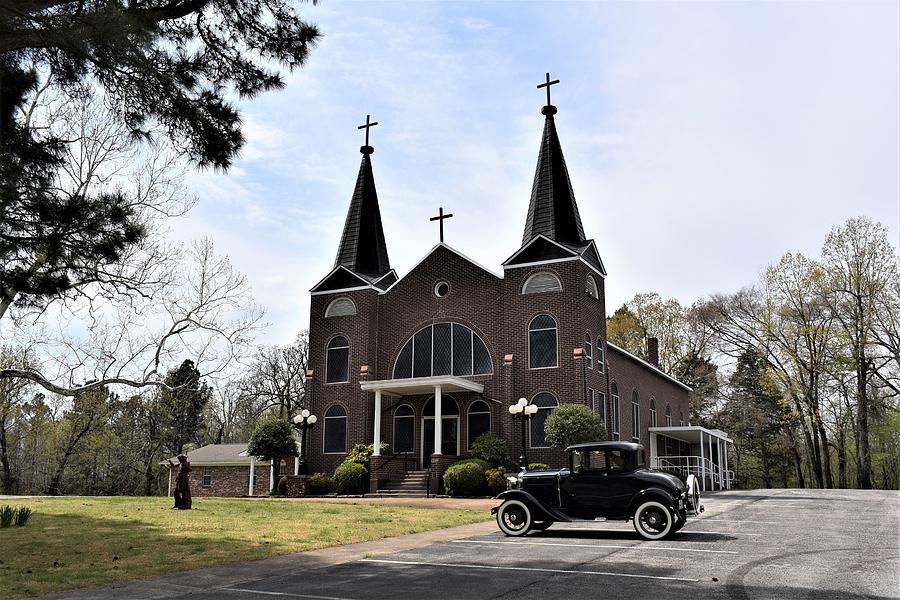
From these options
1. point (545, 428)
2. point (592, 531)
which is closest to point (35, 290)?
point (592, 531)

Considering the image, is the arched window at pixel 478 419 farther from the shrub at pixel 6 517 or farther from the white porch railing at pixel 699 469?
the shrub at pixel 6 517

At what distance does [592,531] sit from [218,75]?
9252mm

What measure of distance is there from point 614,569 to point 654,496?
10.7 ft

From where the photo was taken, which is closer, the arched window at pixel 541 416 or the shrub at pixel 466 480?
the shrub at pixel 466 480

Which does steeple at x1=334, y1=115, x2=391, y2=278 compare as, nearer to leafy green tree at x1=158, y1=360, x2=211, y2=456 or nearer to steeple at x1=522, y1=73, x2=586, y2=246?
steeple at x1=522, y1=73, x2=586, y2=246

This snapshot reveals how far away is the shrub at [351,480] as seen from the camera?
27.2m

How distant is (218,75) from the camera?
9.21m

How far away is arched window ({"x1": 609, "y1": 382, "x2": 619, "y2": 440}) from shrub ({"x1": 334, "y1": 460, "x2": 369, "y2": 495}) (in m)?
9.85

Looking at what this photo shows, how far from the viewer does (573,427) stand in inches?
960

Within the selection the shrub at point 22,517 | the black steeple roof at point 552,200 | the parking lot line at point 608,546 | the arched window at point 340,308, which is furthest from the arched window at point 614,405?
the shrub at point 22,517

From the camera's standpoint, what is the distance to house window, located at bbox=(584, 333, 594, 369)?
27.5m

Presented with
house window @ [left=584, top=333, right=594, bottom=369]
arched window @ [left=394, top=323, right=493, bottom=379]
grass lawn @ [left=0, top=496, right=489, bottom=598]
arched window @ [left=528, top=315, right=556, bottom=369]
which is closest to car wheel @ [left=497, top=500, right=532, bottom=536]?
grass lawn @ [left=0, top=496, right=489, bottom=598]

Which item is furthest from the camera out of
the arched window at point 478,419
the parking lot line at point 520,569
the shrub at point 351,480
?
the arched window at point 478,419

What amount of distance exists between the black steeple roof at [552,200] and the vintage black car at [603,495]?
16764mm
